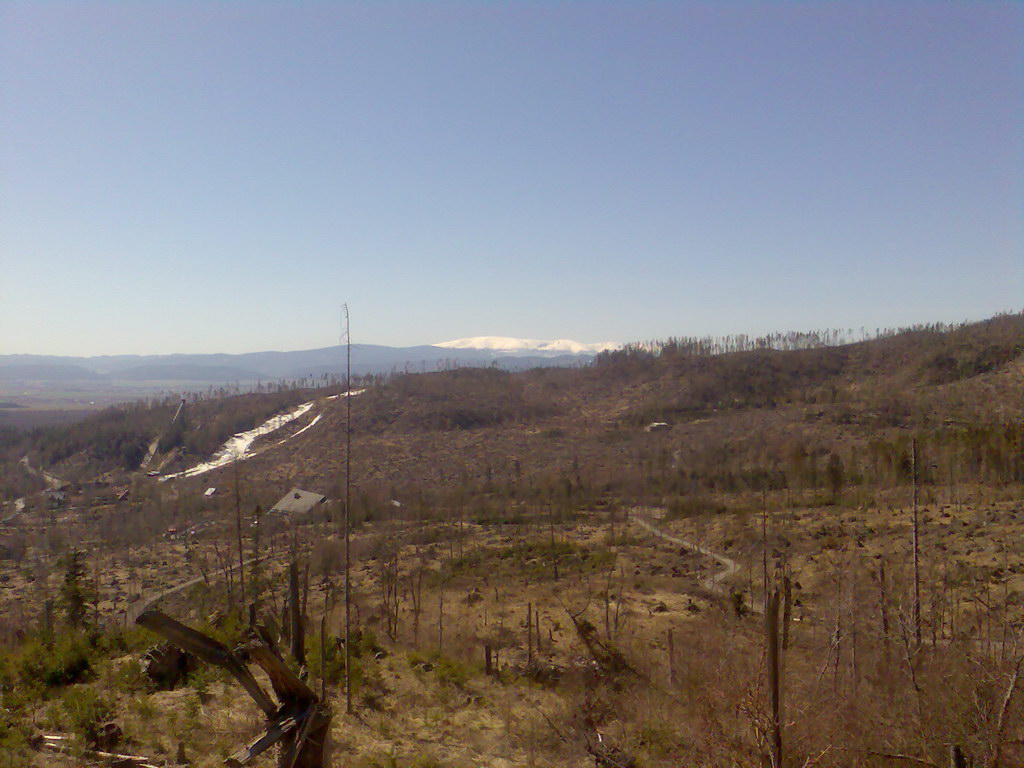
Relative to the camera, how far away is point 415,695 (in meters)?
13.5

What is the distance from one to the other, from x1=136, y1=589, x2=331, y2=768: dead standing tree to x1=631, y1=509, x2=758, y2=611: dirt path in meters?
24.1

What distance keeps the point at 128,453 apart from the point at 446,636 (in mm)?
84857

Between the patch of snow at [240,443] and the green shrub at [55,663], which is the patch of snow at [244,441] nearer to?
the patch of snow at [240,443]

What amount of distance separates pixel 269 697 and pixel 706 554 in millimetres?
36559

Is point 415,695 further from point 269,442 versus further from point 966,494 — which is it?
point 269,442

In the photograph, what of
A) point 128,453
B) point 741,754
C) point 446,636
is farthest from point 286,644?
point 128,453

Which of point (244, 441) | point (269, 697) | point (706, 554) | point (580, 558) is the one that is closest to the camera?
point (269, 697)

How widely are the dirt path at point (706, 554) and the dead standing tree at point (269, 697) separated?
79.2 ft

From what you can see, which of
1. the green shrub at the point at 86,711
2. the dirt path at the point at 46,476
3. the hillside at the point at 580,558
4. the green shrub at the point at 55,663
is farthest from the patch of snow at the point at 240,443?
the green shrub at the point at 86,711

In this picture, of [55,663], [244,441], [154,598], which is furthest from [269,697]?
[244,441]

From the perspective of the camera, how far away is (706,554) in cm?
3875

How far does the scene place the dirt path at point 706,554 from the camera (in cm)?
3105

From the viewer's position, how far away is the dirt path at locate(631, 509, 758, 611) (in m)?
31.0

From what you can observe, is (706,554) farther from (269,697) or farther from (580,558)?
(269,697)
